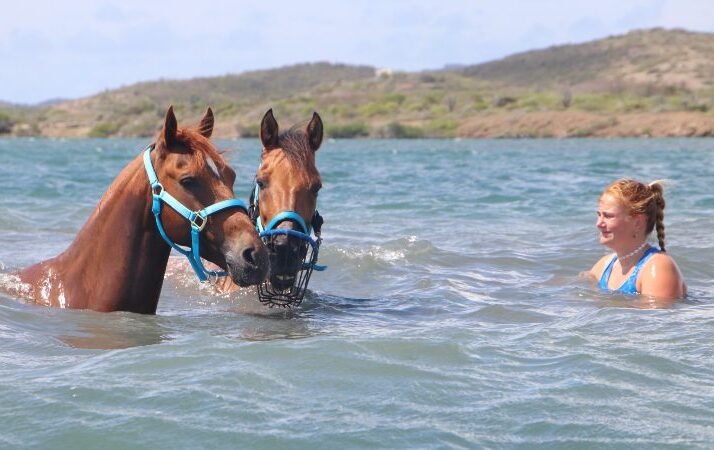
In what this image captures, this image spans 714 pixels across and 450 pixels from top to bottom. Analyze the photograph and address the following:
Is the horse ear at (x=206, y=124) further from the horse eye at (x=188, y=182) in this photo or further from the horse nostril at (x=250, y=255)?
the horse nostril at (x=250, y=255)

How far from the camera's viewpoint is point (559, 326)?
6250 mm

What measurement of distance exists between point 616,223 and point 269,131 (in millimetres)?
2363

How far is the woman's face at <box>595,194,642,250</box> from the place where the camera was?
7059mm

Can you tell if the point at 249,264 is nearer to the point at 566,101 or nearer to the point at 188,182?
the point at 188,182

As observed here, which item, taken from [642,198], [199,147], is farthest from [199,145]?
[642,198]

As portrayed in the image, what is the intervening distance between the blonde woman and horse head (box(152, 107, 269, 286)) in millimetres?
2720

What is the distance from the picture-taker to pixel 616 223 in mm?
7078

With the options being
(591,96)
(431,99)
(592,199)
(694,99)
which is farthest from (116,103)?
(592,199)

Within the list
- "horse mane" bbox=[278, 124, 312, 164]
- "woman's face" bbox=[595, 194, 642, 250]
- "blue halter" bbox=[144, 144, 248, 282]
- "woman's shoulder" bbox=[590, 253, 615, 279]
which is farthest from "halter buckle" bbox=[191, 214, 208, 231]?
"woman's shoulder" bbox=[590, 253, 615, 279]

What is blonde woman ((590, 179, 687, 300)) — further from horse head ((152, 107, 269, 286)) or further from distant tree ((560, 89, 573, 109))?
distant tree ((560, 89, 573, 109))

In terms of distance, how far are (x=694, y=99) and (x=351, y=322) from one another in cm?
6575

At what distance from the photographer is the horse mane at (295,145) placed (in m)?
6.13

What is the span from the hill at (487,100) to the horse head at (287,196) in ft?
170

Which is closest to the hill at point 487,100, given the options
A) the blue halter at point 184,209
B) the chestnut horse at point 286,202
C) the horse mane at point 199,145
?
the chestnut horse at point 286,202
